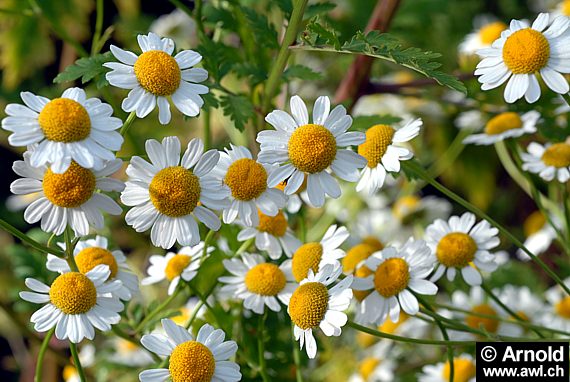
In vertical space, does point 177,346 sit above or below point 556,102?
below

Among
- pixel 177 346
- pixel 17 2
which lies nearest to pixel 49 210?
pixel 177 346

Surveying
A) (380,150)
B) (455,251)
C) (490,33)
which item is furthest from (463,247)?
(490,33)

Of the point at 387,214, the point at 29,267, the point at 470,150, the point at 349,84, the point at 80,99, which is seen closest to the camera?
the point at 80,99

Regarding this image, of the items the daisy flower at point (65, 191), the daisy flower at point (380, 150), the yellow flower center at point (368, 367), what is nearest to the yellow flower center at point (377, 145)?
the daisy flower at point (380, 150)

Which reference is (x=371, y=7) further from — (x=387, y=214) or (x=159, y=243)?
(x=159, y=243)

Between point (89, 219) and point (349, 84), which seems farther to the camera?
point (349, 84)
